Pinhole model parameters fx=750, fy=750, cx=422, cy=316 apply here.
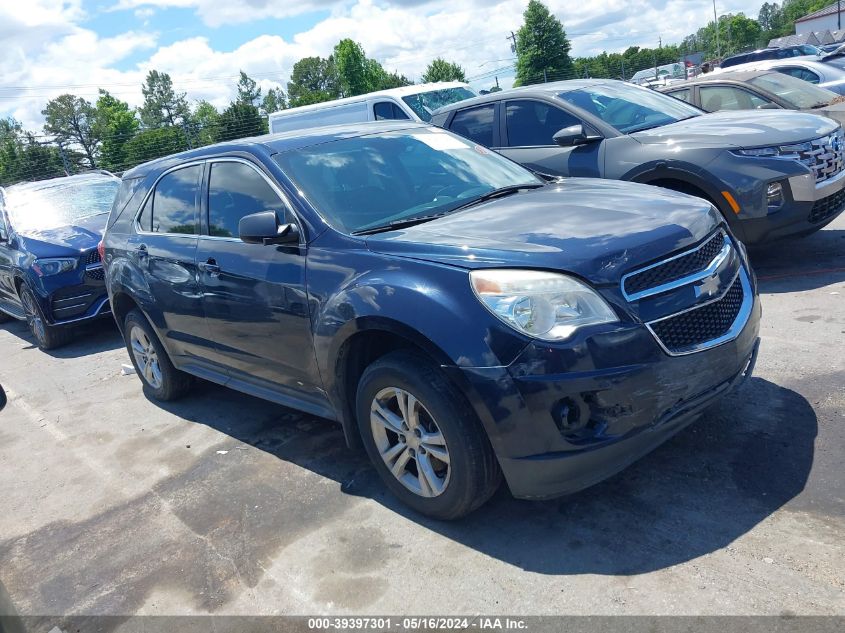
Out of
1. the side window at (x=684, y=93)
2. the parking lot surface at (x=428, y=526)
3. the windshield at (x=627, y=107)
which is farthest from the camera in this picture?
the side window at (x=684, y=93)

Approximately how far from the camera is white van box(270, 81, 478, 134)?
13.8 meters

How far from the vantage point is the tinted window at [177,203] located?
4926mm

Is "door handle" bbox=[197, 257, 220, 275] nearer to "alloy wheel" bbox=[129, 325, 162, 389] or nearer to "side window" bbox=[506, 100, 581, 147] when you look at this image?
"alloy wheel" bbox=[129, 325, 162, 389]

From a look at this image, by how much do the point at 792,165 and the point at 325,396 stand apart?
14.2ft

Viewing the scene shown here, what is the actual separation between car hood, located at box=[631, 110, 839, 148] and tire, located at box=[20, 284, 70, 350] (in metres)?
6.54

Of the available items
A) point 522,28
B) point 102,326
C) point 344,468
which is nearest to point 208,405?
point 344,468

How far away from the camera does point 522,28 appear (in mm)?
56625

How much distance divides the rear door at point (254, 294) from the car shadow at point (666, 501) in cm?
63

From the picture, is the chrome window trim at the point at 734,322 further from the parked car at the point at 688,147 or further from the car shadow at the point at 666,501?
the parked car at the point at 688,147

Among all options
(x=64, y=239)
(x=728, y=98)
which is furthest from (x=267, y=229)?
(x=728, y=98)

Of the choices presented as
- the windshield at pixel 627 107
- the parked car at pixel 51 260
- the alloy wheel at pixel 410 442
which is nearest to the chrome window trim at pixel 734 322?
the alloy wheel at pixel 410 442

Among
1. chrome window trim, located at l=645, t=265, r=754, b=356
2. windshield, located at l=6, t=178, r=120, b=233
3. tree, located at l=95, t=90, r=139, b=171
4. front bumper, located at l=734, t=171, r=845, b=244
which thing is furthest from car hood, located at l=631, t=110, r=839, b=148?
tree, located at l=95, t=90, r=139, b=171

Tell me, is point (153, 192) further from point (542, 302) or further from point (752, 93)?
point (752, 93)

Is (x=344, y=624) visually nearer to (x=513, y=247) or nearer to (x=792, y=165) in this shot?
(x=513, y=247)
